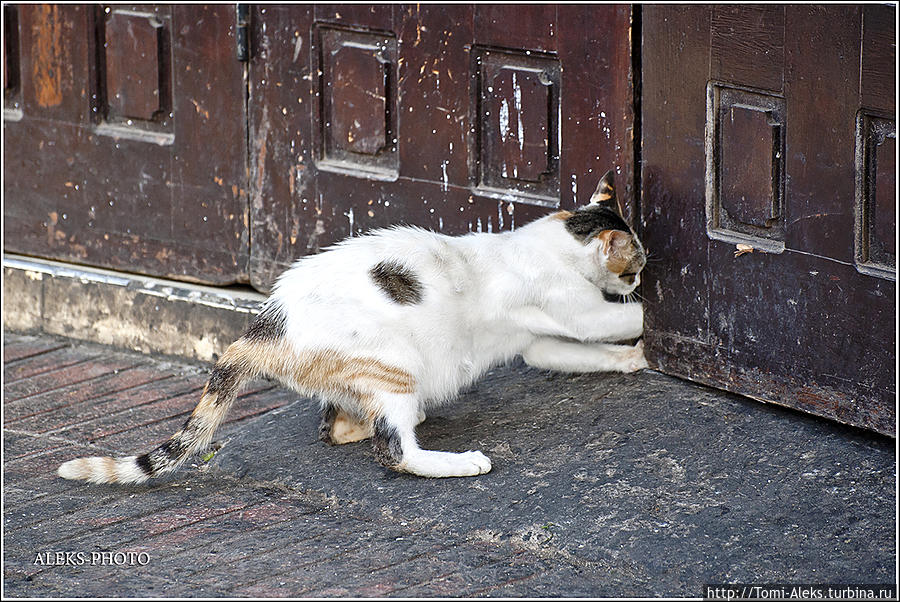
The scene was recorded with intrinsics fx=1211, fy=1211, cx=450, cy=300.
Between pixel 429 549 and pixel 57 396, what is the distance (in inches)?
88.3

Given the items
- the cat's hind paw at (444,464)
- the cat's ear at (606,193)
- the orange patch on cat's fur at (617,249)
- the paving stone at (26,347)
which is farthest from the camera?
the paving stone at (26,347)

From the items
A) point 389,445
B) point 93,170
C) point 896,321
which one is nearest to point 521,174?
point 389,445

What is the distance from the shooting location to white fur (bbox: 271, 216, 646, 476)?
402 cm

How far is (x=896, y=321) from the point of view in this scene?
3.63m

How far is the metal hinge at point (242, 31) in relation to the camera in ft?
16.8

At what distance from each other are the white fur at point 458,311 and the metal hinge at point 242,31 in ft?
4.15

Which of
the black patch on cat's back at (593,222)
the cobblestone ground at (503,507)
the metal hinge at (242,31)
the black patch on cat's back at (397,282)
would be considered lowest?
the cobblestone ground at (503,507)

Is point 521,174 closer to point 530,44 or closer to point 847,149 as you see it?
point 530,44

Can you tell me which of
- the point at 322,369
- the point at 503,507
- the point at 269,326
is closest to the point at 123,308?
the point at 269,326

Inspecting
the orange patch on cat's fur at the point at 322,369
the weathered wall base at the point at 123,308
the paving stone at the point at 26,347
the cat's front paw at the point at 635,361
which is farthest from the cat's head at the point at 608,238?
the paving stone at the point at 26,347

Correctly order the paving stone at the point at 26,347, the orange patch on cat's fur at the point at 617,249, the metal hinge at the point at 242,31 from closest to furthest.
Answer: the orange patch on cat's fur at the point at 617,249
the metal hinge at the point at 242,31
the paving stone at the point at 26,347

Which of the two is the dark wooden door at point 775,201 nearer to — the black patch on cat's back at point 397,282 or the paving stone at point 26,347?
the black patch on cat's back at point 397,282

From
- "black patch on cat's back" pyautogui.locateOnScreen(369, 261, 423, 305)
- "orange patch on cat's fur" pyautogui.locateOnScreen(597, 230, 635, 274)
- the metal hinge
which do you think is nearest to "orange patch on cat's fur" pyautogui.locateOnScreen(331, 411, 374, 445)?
"black patch on cat's back" pyautogui.locateOnScreen(369, 261, 423, 305)

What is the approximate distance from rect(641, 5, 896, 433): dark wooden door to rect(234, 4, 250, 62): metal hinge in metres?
1.79
